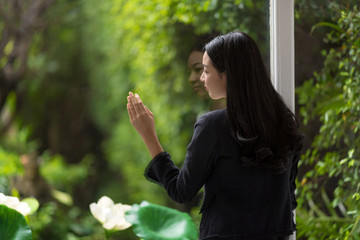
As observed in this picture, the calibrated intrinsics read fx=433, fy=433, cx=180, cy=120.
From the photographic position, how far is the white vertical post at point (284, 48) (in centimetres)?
130

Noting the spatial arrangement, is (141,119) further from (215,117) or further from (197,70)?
(197,70)

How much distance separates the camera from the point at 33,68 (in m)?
2.62

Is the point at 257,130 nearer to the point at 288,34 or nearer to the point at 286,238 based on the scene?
the point at 286,238

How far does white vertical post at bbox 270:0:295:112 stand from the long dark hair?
0.32m

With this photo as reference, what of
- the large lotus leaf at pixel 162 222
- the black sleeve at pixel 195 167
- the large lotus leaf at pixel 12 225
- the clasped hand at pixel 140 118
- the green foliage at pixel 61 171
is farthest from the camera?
the green foliage at pixel 61 171

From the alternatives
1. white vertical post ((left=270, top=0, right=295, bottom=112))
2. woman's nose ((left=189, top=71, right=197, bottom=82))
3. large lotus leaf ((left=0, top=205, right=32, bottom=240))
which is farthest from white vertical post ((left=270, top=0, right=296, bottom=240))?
large lotus leaf ((left=0, top=205, right=32, bottom=240))

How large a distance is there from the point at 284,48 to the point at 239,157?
0.50 meters

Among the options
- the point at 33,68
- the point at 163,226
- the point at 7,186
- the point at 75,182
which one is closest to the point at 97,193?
the point at 75,182

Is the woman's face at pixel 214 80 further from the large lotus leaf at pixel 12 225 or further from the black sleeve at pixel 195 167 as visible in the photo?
the large lotus leaf at pixel 12 225

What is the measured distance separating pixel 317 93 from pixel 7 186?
1.43 metres

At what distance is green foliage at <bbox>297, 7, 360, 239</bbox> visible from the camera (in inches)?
55.5

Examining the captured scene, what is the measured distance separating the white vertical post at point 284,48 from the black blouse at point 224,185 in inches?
15.7


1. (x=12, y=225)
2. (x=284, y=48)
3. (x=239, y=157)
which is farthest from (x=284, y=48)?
(x=12, y=225)

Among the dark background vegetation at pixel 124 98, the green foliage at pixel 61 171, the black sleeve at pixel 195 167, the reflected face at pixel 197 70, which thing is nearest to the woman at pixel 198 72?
the reflected face at pixel 197 70
